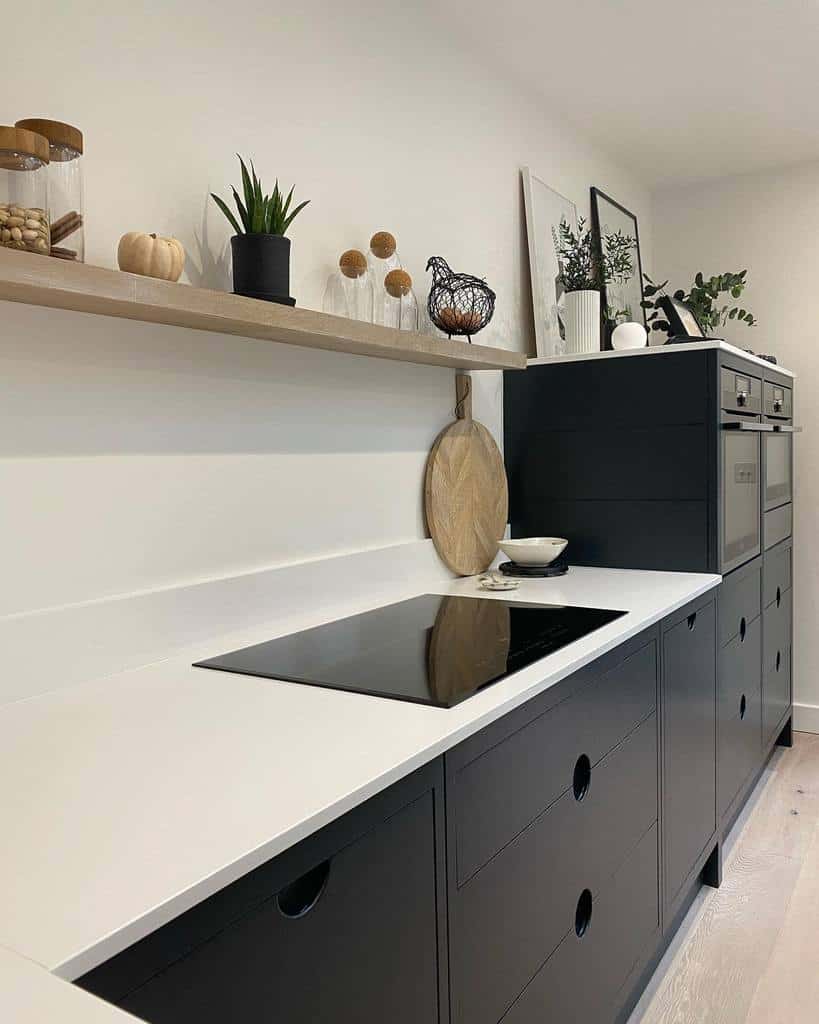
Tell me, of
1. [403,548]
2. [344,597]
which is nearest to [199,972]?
[344,597]

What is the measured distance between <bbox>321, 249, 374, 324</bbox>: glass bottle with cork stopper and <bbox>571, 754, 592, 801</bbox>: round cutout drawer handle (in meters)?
1.04

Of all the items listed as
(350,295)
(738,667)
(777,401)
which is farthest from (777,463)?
(350,295)

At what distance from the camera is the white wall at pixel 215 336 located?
1381mm

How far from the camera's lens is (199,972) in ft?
2.54

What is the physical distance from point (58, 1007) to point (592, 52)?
2.78 metres

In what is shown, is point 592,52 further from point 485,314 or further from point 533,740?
point 533,740

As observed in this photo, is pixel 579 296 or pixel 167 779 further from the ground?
pixel 579 296

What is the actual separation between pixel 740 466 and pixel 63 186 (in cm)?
211

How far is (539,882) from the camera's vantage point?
4.57ft

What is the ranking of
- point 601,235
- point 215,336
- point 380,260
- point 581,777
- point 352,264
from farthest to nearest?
point 601,235, point 380,260, point 352,264, point 215,336, point 581,777

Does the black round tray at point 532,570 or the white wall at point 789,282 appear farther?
the white wall at point 789,282

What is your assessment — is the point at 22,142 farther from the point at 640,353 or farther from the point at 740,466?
the point at 740,466

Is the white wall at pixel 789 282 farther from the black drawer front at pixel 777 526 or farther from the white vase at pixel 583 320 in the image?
the white vase at pixel 583 320

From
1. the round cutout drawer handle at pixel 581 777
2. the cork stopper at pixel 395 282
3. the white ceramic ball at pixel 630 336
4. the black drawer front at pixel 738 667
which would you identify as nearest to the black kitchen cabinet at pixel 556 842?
the round cutout drawer handle at pixel 581 777
